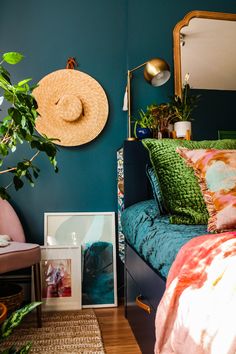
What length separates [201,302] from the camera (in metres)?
0.70

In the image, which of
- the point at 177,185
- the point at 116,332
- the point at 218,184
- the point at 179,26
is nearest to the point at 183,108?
the point at 179,26

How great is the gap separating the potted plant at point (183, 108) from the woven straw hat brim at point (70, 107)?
0.48 metres

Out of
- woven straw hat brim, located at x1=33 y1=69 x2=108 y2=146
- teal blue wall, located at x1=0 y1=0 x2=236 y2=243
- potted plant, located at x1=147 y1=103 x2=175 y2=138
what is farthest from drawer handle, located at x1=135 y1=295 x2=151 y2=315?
woven straw hat brim, located at x1=33 y1=69 x2=108 y2=146

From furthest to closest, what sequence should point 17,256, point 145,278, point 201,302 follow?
point 17,256 → point 145,278 → point 201,302

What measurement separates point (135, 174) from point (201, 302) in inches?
52.6

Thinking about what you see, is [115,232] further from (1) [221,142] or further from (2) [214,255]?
(2) [214,255]

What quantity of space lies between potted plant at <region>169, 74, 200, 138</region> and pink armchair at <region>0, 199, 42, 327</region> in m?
1.12

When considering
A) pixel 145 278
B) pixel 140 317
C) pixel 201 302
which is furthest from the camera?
pixel 140 317

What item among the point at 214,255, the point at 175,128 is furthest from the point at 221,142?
the point at 214,255

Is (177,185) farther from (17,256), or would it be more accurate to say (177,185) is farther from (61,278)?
(61,278)

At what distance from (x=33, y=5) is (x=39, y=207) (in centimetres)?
139

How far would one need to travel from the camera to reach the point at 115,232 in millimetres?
2336

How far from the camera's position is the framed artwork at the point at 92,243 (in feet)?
7.32

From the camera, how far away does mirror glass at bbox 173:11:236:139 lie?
2332 millimetres
